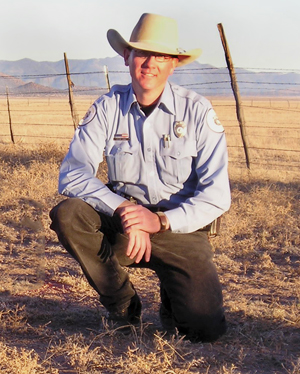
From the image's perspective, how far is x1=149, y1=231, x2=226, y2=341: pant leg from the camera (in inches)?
130

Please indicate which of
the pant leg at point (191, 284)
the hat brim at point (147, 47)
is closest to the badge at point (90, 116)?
the hat brim at point (147, 47)

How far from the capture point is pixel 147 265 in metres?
3.50

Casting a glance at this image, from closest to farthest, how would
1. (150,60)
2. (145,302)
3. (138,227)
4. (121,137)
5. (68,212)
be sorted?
(138,227) → (68,212) → (150,60) → (121,137) → (145,302)

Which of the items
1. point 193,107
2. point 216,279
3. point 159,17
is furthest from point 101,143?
point 216,279

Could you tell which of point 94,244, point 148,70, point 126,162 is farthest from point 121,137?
point 94,244

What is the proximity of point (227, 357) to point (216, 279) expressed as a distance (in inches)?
17.9

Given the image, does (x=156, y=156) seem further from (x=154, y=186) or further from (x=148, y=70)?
(x=148, y=70)

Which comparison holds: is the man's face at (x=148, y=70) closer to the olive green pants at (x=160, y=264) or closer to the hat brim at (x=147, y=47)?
the hat brim at (x=147, y=47)

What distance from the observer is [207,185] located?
3.29 meters

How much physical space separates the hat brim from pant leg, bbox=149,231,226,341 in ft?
3.16

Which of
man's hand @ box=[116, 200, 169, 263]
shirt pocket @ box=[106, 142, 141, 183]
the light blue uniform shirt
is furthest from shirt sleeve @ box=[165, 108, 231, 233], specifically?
shirt pocket @ box=[106, 142, 141, 183]

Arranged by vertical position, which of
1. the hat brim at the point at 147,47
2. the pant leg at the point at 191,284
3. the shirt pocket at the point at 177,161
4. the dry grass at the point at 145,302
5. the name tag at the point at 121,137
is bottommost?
the dry grass at the point at 145,302

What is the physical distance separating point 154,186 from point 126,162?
0.66 feet

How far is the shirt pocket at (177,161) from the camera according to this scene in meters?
3.36
